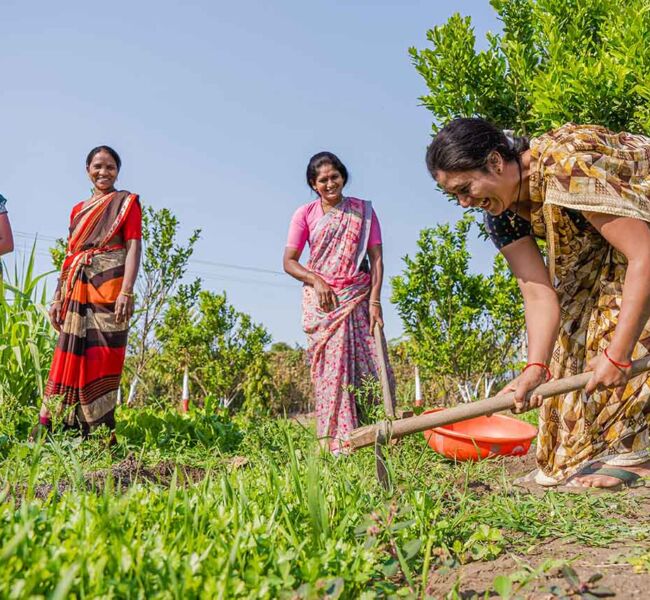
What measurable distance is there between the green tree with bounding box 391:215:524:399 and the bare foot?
179 inches

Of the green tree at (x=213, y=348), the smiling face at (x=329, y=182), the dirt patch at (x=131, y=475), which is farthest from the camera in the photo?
the green tree at (x=213, y=348)

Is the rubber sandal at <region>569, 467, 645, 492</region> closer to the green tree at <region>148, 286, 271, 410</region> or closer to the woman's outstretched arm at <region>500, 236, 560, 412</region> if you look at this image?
the woman's outstretched arm at <region>500, 236, 560, 412</region>

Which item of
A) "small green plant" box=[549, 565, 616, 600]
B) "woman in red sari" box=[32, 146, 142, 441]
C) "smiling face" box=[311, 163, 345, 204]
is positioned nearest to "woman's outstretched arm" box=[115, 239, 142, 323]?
"woman in red sari" box=[32, 146, 142, 441]

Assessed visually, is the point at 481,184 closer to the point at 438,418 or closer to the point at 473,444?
the point at 438,418

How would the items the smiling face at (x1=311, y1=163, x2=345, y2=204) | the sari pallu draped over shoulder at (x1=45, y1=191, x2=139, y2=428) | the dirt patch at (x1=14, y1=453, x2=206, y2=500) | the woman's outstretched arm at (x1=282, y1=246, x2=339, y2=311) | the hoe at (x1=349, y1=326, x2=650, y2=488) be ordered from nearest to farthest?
1. the hoe at (x1=349, y1=326, x2=650, y2=488)
2. the dirt patch at (x1=14, y1=453, x2=206, y2=500)
3. the sari pallu draped over shoulder at (x1=45, y1=191, x2=139, y2=428)
4. the woman's outstretched arm at (x1=282, y1=246, x2=339, y2=311)
5. the smiling face at (x1=311, y1=163, x2=345, y2=204)

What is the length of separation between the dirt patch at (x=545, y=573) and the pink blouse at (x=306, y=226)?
8.99 ft

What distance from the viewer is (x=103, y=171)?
14.1 feet

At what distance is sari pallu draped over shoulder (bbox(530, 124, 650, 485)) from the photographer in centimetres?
239

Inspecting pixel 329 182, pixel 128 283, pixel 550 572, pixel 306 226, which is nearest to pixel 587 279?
pixel 550 572

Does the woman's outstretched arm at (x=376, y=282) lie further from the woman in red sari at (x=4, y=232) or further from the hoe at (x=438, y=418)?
the woman in red sari at (x=4, y=232)

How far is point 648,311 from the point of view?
2340 mm

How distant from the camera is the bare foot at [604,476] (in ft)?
8.64

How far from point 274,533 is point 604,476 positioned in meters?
1.49

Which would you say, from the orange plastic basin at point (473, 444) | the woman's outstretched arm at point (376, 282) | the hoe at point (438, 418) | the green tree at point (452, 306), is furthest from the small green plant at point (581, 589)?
the green tree at point (452, 306)
